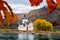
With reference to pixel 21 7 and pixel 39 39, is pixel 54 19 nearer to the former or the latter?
pixel 21 7

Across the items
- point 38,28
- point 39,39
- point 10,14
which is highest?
point 10,14

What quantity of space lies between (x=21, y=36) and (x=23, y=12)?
1.94 meters

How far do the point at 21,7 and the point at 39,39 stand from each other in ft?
8.20

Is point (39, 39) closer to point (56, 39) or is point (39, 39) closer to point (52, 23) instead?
point (56, 39)

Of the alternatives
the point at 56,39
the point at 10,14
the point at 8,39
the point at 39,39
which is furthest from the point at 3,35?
the point at 10,14

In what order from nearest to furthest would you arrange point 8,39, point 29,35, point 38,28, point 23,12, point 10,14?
1. point 10,14
2. point 23,12
3. point 38,28
4. point 8,39
5. point 29,35

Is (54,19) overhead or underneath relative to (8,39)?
overhead

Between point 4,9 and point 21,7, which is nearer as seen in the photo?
point 4,9

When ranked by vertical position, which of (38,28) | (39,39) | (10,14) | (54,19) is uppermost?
(10,14)

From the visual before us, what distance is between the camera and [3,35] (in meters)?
3.49

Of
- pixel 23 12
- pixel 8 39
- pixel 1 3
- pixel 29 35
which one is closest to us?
pixel 1 3

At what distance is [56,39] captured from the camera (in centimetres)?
379

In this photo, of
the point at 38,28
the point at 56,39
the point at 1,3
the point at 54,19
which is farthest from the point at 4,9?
the point at 56,39

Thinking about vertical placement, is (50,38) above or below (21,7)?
below
